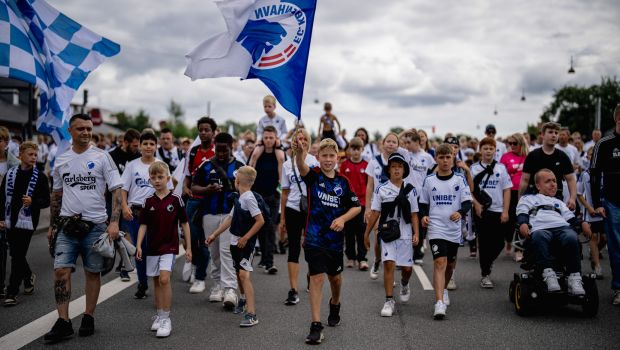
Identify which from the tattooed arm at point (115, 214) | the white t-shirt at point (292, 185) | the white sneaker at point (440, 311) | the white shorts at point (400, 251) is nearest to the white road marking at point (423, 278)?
the white shorts at point (400, 251)

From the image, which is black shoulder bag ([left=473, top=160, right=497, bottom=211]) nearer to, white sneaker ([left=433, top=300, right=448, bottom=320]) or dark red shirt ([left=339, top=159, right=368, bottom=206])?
dark red shirt ([left=339, top=159, right=368, bottom=206])

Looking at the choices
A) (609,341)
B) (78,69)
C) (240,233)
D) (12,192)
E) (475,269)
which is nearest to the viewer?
(609,341)

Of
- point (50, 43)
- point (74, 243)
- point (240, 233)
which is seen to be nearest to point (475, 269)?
point (240, 233)

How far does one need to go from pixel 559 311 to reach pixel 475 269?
307 cm

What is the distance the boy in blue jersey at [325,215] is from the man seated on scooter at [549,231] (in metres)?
2.29

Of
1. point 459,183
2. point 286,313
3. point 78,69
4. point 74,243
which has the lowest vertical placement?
point 286,313

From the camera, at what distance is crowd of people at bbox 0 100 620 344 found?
6.15 m

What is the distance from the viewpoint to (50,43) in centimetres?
704

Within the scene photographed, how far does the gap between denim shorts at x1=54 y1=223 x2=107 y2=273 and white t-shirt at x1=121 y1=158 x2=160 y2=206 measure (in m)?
1.96

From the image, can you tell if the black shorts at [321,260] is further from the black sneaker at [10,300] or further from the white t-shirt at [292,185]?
the black sneaker at [10,300]

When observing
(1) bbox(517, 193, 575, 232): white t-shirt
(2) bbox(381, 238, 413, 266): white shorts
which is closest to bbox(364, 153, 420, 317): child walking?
(2) bbox(381, 238, 413, 266): white shorts

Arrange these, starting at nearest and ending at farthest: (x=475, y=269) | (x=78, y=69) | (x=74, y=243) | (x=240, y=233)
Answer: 1. (x=74, y=243)
2. (x=240, y=233)
3. (x=78, y=69)
4. (x=475, y=269)

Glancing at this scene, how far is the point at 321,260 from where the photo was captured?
6.05m

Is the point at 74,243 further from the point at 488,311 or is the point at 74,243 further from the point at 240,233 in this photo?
the point at 488,311
